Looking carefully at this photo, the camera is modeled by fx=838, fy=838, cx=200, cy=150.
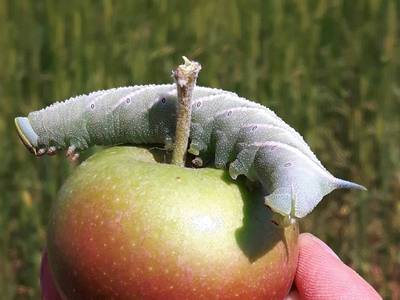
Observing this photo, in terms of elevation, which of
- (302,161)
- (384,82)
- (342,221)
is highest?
(302,161)

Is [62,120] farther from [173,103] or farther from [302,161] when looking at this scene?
[302,161]

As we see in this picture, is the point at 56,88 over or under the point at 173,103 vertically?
under

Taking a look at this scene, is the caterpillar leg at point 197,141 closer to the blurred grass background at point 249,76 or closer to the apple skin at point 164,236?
the apple skin at point 164,236

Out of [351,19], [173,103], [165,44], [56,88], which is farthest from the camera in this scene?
[351,19]

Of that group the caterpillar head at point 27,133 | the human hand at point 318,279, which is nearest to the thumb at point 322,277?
the human hand at point 318,279

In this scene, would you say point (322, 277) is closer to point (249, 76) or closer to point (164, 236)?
point (164, 236)

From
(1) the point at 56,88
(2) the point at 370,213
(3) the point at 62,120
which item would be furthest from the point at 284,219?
(2) the point at 370,213

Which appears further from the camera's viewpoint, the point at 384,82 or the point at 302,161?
the point at 384,82

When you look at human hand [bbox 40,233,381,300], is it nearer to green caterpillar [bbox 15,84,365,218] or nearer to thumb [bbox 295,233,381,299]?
thumb [bbox 295,233,381,299]
